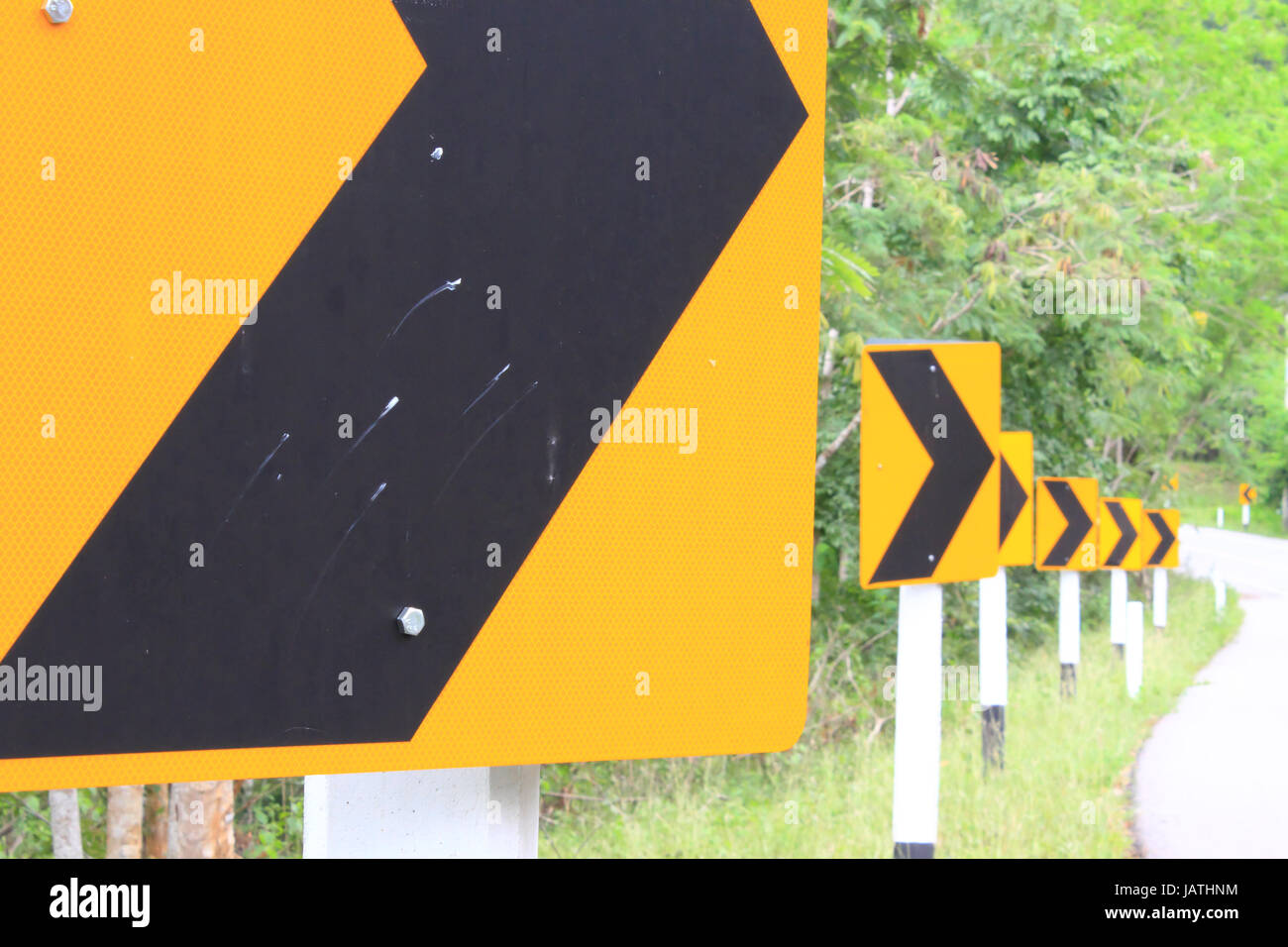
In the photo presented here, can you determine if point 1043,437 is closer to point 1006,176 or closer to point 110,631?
point 1006,176

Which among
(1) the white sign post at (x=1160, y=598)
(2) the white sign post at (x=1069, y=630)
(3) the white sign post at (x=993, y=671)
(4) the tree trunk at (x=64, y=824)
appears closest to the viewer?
(4) the tree trunk at (x=64, y=824)

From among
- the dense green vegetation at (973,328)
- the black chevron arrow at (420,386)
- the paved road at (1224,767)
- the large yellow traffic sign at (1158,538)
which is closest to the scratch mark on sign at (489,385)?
the black chevron arrow at (420,386)

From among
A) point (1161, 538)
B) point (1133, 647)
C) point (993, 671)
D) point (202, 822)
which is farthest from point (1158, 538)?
point (202, 822)

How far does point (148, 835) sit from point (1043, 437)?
12.4 meters

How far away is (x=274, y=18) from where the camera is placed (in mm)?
953

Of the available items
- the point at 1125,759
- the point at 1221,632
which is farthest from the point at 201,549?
the point at 1221,632

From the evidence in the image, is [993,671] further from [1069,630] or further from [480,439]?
[480,439]

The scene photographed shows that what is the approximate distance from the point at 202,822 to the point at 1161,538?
8.54m

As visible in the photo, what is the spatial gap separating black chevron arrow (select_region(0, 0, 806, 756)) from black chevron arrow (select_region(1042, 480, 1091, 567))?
841 cm

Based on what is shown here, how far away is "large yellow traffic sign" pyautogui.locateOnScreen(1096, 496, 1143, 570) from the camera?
10.3m

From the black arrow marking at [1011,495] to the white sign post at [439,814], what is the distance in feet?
15.4

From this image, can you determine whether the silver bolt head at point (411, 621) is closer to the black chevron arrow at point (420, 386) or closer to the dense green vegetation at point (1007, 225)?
the black chevron arrow at point (420, 386)

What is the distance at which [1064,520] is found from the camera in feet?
29.6

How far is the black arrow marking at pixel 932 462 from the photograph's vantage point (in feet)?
10.4
